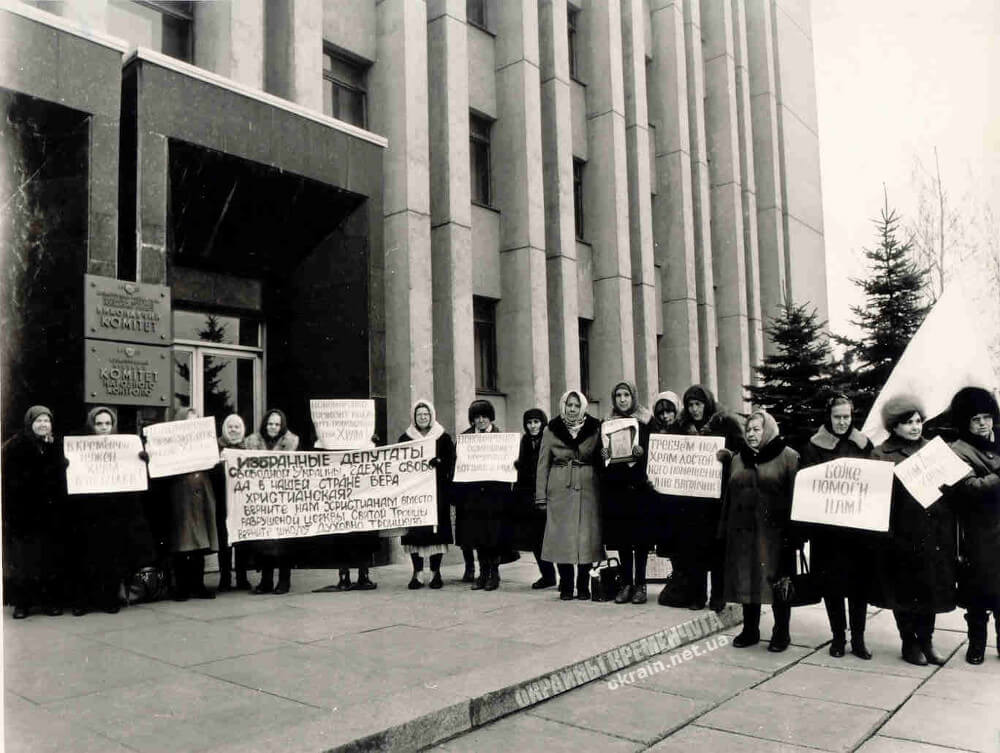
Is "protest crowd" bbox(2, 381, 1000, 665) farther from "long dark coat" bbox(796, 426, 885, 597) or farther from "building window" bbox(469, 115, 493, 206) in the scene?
"building window" bbox(469, 115, 493, 206)

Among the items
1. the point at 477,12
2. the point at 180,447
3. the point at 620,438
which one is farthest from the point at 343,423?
the point at 477,12

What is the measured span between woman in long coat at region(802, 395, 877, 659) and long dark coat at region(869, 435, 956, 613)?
0.41 feet

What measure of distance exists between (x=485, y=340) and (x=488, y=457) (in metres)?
7.03

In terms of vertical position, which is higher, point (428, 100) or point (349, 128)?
point (428, 100)

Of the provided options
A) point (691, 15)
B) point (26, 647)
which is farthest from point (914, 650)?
point (691, 15)

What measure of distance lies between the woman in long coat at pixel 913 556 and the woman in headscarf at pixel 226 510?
20.3 feet

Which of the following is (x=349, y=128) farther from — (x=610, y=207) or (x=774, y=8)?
(x=774, y=8)

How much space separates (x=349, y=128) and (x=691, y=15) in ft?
43.6

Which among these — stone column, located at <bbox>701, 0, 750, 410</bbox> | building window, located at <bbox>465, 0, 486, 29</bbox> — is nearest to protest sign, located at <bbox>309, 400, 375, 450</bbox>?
building window, located at <bbox>465, 0, 486, 29</bbox>

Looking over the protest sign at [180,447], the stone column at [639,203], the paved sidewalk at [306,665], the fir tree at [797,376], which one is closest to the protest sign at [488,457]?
the paved sidewalk at [306,665]

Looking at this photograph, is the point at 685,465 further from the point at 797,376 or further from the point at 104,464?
the point at 797,376

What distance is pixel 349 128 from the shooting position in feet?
40.2

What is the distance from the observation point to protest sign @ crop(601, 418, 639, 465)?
27.6 ft

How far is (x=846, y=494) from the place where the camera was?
6.50 m
